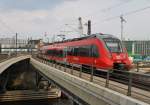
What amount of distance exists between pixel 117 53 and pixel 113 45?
36.5 inches

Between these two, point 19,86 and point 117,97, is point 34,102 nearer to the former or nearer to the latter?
point 19,86

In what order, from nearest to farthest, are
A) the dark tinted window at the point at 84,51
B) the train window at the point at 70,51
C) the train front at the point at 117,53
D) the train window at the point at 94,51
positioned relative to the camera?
the train front at the point at 117,53, the train window at the point at 94,51, the dark tinted window at the point at 84,51, the train window at the point at 70,51

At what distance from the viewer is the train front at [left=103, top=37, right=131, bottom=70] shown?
80.5 ft

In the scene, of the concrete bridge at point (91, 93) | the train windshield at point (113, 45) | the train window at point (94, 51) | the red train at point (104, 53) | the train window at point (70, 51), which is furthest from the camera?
the train window at point (70, 51)

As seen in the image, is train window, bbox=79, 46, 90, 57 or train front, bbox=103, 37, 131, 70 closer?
train front, bbox=103, 37, 131, 70

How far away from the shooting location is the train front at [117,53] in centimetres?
2453

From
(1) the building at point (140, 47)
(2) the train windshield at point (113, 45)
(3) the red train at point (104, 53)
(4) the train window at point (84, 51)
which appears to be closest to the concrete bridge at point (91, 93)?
(3) the red train at point (104, 53)

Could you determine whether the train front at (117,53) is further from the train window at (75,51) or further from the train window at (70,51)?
the train window at (70,51)

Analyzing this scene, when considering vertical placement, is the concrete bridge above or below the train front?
below

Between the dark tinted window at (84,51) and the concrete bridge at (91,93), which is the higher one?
the dark tinted window at (84,51)

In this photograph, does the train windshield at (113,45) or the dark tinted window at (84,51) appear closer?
the train windshield at (113,45)

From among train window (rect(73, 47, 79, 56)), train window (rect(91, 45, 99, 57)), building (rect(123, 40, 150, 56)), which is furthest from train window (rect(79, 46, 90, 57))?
building (rect(123, 40, 150, 56))

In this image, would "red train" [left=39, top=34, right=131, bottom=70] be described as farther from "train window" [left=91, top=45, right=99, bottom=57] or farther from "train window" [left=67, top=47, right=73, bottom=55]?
"train window" [left=67, top=47, right=73, bottom=55]

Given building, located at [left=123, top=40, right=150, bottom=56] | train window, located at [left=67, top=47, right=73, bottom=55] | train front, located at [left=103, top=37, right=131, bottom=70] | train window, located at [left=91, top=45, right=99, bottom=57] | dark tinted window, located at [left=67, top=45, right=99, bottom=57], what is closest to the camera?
train front, located at [left=103, top=37, right=131, bottom=70]
